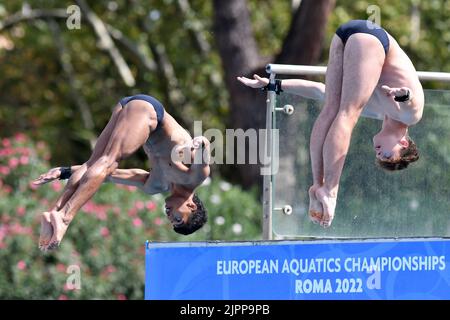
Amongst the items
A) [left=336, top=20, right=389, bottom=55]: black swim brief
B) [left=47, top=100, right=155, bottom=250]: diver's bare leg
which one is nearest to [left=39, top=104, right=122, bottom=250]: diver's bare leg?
[left=47, top=100, right=155, bottom=250]: diver's bare leg

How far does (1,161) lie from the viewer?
1563cm

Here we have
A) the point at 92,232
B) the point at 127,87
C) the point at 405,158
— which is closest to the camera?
the point at 405,158

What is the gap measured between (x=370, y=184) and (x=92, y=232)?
5331mm

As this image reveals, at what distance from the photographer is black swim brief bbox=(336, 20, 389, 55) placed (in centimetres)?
813

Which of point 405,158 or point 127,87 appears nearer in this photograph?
point 405,158

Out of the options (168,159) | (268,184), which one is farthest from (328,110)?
(268,184)

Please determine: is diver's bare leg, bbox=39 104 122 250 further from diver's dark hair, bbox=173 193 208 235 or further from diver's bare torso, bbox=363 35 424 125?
diver's bare torso, bbox=363 35 424 125

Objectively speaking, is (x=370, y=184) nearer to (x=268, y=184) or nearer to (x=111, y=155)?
(x=268, y=184)

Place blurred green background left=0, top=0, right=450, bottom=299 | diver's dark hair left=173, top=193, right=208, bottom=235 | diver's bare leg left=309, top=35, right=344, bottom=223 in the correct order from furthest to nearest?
blurred green background left=0, top=0, right=450, bottom=299, diver's dark hair left=173, top=193, right=208, bottom=235, diver's bare leg left=309, top=35, right=344, bottom=223

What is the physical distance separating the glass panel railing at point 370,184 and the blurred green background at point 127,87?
467 cm

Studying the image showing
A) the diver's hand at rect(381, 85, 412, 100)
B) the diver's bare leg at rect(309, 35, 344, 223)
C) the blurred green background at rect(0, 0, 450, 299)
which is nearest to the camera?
the diver's hand at rect(381, 85, 412, 100)

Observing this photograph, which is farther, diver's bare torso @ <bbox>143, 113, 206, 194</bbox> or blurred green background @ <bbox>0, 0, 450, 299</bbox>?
blurred green background @ <bbox>0, 0, 450, 299</bbox>

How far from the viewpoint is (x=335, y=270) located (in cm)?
893

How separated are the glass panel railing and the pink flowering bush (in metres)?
4.35
